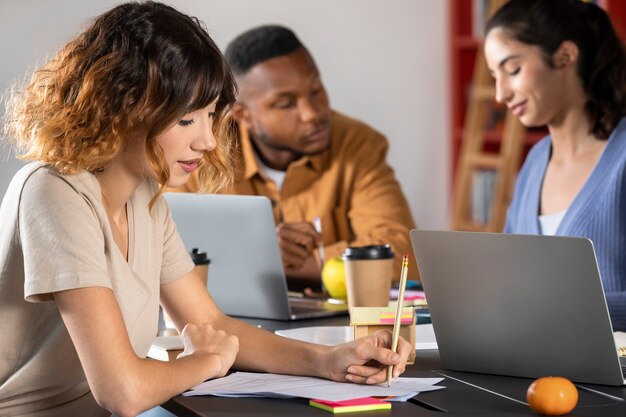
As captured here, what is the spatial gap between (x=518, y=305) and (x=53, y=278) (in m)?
0.65

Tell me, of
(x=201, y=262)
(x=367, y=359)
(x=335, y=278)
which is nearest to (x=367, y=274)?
(x=335, y=278)

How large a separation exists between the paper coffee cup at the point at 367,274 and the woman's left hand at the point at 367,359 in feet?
1.60

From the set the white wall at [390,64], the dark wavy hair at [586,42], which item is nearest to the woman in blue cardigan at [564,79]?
the dark wavy hair at [586,42]

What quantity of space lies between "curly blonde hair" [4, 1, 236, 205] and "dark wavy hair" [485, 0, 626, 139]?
1162 millimetres

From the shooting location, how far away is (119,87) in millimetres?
1469

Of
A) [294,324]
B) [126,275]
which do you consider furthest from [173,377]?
[294,324]

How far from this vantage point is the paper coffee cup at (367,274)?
196 centimetres

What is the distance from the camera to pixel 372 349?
141 centimetres

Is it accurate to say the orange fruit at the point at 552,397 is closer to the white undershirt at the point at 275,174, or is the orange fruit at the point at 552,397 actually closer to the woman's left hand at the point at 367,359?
the woman's left hand at the point at 367,359

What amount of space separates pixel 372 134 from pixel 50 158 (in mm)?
1676

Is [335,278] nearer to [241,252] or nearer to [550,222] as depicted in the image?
[241,252]

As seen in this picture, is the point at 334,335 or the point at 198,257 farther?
the point at 198,257

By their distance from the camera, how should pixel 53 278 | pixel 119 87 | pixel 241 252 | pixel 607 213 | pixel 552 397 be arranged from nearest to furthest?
pixel 552 397 → pixel 53 278 → pixel 119 87 → pixel 241 252 → pixel 607 213

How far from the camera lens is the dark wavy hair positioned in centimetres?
246
